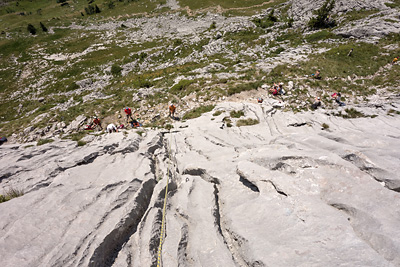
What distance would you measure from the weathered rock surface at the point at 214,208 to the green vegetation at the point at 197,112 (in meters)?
10.8

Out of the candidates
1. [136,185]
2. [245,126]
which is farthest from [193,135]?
[136,185]

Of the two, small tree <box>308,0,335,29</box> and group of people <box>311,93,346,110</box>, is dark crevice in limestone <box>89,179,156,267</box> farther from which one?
small tree <box>308,0,335,29</box>

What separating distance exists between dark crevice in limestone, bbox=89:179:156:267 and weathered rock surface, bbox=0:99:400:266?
0.04 meters

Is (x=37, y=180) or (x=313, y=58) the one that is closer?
(x=37, y=180)

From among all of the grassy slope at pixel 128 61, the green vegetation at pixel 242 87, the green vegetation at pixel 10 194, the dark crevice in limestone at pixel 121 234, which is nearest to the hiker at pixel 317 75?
the grassy slope at pixel 128 61

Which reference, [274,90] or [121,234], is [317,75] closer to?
[274,90]

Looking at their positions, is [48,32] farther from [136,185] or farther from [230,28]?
[136,185]

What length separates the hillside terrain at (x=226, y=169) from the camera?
18.0 feet

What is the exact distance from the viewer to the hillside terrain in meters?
5.47

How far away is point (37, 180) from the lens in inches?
357

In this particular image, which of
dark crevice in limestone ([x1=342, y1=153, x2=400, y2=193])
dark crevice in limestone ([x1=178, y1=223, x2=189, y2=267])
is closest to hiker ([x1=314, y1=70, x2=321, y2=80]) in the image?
dark crevice in limestone ([x1=342, y1=153, x2=400, y2=193])

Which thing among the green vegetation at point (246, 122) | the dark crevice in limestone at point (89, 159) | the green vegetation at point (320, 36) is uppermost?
the green vegetation at point (320, 36)

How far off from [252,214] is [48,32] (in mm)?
121558

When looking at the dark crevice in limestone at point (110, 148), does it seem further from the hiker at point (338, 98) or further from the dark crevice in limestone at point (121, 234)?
the hiker at point (338, 98)
